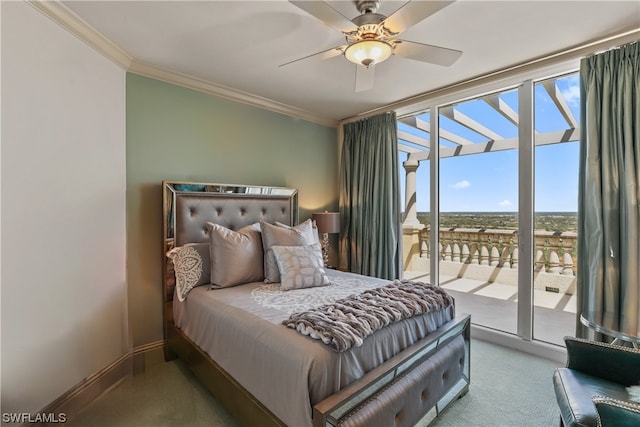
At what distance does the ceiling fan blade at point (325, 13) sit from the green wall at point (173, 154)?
1.76 meters

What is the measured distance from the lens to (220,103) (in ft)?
10.1

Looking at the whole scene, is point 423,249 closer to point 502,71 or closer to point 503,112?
point 503,112

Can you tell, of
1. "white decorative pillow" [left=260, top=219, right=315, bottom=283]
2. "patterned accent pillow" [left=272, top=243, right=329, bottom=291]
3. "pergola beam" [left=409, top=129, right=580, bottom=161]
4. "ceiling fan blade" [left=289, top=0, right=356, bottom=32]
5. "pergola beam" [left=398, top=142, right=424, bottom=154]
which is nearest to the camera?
"ceiling fan blade" [left=289, top=0, right=356, bottom=32]

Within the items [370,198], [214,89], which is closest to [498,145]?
[370,198]

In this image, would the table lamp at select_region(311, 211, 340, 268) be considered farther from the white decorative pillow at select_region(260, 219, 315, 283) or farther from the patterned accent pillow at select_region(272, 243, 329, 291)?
the patterned accent pillow at select_region(272, 243, 329, 291)

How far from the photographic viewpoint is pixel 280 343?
1.43 m

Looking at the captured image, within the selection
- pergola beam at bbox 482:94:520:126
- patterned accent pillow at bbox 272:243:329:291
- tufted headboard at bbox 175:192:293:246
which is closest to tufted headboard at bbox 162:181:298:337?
tufted headboard at bbox 175:192:293:246

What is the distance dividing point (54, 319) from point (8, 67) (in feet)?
4.89

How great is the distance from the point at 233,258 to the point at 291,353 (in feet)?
4.05

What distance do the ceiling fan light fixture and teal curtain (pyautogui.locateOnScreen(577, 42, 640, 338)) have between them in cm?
174

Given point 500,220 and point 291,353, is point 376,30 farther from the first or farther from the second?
point 500,220

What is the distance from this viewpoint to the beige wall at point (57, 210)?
159cm

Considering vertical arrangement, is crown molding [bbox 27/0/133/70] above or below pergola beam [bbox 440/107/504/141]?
above

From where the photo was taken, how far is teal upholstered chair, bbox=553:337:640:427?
1.29 meters
